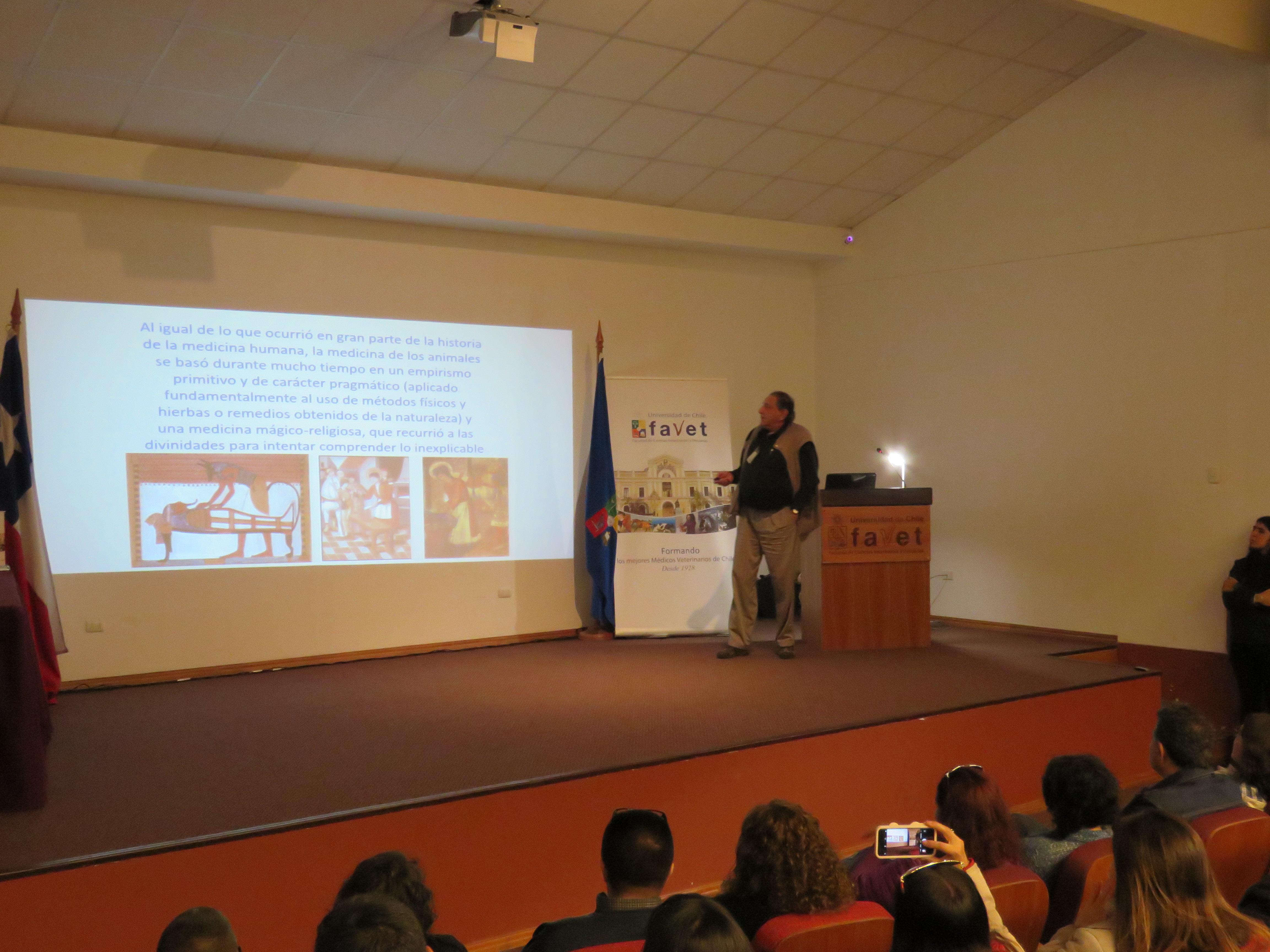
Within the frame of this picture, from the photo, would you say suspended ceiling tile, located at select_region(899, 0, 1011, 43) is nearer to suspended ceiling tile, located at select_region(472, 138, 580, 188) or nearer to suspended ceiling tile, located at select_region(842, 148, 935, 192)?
suspended ceiling tile, located at select_region(842, 148, 935, 192)

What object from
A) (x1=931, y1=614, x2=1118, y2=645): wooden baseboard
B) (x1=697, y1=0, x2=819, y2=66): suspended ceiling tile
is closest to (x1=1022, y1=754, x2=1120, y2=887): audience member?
(x1=931, y1=614, x2=1118, y2=645): wooden baseboard

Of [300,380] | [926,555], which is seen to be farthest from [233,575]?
[926,555]

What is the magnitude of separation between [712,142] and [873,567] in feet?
9.46

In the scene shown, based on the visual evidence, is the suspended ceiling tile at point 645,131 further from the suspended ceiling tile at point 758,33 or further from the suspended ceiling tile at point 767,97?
the suspended ceiling tile at point 758,33

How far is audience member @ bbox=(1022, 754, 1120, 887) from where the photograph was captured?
2.62m

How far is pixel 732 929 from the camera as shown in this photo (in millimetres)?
1540

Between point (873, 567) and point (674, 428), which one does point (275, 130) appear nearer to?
point (674, 428)

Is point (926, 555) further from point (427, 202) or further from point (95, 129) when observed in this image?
point (95, 129)

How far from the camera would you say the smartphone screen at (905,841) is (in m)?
1.96

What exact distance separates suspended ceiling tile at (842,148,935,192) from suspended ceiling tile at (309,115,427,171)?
3.16 meters

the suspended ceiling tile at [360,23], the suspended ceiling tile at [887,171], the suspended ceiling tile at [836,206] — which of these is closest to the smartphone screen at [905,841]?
the suspended ceiling tile at [360,23]

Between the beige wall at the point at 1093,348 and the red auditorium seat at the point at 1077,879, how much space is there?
4182 millimetres

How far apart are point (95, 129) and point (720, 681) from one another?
4.33 meters

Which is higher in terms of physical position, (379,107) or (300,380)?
(379,107)
